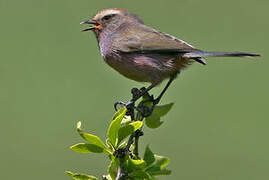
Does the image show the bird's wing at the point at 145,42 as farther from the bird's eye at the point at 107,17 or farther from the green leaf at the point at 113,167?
the green leaf at the point at 113,167

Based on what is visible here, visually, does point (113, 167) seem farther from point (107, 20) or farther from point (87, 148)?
point (107, 20)

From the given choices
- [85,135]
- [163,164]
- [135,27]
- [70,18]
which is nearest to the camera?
[85,135]

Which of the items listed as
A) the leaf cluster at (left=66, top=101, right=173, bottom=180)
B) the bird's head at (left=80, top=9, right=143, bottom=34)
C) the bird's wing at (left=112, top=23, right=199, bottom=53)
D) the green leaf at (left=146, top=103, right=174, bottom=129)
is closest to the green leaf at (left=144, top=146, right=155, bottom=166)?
the leaf cluster at (left=66, top=101, right=173, bottom=180)

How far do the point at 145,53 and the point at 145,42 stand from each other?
0.31 feet

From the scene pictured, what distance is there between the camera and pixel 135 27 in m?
3.97

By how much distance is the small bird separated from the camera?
137 inches

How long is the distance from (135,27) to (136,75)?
575mm

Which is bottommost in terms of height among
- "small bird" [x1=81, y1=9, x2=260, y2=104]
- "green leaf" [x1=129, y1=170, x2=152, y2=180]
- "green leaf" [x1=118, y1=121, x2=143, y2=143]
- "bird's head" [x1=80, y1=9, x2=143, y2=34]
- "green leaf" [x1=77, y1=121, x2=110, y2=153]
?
"green leaf" [x1=129, y1=170, x2=152, y2=180]

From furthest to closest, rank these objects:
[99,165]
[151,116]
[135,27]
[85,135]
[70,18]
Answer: [70,18] → [99,165] → [135,27] → [151,116] → [85,135]

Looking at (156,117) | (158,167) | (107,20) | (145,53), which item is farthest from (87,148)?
(107,20)

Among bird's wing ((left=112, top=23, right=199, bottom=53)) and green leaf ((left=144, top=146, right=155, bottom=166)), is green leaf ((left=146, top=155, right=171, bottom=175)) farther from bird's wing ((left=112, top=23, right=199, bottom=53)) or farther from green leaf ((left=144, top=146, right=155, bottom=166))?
bird's wing ((left=112, top=23, right=199, bottom=53))

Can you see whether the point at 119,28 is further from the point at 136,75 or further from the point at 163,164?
the point at 163,164

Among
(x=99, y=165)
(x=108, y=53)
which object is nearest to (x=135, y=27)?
(x=108, y=53)

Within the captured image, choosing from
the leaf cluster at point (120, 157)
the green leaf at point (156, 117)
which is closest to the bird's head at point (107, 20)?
the green leaf at point (156, 117)
